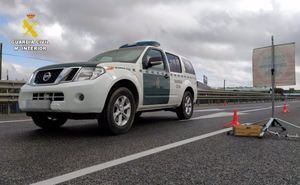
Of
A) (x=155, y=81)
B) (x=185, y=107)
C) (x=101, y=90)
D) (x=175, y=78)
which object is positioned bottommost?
(x=185, y=107)

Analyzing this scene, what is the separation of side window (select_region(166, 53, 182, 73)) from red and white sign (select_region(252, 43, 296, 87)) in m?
1.90

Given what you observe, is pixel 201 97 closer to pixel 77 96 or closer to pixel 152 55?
pixel 152 55

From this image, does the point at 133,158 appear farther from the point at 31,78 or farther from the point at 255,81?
the point at 255,81

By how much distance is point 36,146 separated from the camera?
3.82 metres

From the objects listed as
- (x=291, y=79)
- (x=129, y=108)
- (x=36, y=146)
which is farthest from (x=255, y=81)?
(x=36, y=146)

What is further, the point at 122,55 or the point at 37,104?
the point at 122,55

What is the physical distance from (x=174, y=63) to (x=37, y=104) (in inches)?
153

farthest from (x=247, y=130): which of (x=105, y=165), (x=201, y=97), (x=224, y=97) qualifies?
(x=224, y=97)

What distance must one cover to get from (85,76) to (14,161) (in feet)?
6.01

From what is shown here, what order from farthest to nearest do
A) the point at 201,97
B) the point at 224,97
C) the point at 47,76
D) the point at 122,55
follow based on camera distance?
the point at 224,97 < the point at 201,97 < the point at 122,55 < the point at 47,76

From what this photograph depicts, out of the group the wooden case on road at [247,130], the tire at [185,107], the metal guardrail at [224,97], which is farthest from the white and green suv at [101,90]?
the metal guardrail at [224,97]

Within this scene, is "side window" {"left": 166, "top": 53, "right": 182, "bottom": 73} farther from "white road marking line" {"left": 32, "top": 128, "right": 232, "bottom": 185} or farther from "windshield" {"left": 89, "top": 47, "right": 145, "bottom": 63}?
"white road marking line" {"left": 32, "top": 128, "right": 232, "bottom": 185}

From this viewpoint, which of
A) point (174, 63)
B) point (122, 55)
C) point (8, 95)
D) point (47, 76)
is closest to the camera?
point (47, 76)

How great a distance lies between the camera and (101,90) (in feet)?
14.8
